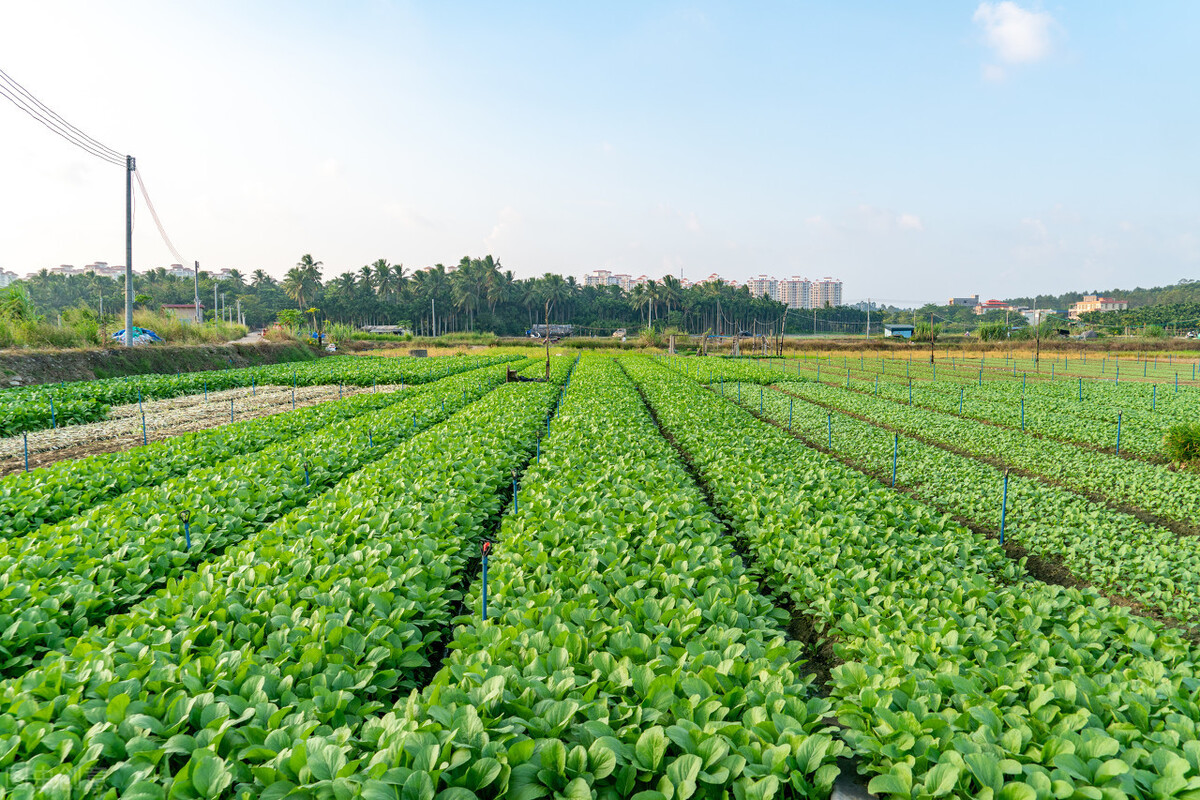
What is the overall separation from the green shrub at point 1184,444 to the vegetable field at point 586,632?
259 cm

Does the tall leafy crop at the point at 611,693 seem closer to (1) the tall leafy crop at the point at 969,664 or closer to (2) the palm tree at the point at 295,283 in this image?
(1) the tall leafy crop at the point at 969,664

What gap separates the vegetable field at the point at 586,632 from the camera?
2.62m

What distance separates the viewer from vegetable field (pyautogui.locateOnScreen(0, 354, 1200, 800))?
8.58ft

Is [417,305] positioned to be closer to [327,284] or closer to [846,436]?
[327,284]

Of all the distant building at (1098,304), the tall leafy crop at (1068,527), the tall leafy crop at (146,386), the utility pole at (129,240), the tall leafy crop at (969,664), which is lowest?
the tall leafy crop at (1068,527)

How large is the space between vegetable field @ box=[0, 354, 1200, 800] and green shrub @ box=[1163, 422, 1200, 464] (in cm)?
259

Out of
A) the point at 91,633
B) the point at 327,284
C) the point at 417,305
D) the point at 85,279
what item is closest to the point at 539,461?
Result: the point at 91,633

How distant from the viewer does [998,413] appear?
61.6ft

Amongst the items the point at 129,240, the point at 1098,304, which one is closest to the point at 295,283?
the point at 129,240

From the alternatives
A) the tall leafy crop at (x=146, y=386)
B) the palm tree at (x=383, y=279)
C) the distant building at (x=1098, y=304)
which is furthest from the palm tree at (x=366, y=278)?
the distant building at (x=1098, y=304)

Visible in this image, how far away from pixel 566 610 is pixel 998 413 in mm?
A: 19679

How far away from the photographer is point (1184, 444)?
12.6m

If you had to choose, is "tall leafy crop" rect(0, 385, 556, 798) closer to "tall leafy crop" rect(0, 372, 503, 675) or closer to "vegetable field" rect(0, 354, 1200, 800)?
"vegetable field" rect(0, 354, 1200, 800)

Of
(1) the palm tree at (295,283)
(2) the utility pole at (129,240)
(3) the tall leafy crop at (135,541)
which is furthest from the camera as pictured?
(1) the palm tree at (295,283)
